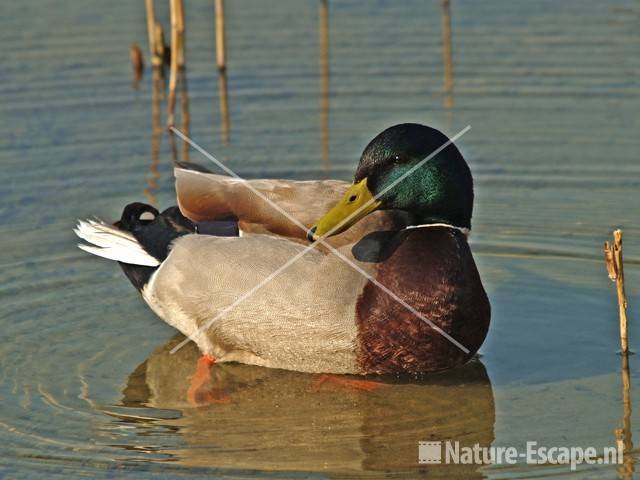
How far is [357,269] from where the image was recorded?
21.1ft

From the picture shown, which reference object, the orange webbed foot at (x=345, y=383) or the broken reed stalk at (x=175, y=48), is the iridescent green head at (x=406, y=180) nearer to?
the orange webbed foot at (x=345, y=383)

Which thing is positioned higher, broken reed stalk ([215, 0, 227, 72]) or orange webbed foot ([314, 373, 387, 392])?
broken reed stalk ([215, 0, 227, 72])

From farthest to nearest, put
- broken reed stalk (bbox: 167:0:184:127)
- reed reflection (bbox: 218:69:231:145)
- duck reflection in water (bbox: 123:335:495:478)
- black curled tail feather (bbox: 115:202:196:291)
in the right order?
broken reed stalk (bbox: 167:0:184:127) < reed reflection (bbox: 218:69:231:145) < black curled tail feather (bbox: 115:202:196:291) < duck reflection in water (bbox: 123:335:495:478)

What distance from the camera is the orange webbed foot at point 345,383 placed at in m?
6.62

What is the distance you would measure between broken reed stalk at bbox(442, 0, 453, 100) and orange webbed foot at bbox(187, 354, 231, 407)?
165 inches

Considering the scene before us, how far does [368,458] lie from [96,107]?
18.0 feet

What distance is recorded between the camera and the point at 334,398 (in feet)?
21.4

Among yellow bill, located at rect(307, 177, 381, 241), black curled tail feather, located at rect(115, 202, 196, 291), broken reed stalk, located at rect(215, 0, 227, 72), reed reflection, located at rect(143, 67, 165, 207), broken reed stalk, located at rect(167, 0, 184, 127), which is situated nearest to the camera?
yellow bill, located at rect(307, 177, 381, 241)

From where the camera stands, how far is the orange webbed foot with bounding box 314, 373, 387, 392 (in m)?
6.62

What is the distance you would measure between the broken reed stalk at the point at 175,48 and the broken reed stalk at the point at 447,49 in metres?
2.04

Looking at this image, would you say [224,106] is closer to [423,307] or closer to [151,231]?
[151,231]

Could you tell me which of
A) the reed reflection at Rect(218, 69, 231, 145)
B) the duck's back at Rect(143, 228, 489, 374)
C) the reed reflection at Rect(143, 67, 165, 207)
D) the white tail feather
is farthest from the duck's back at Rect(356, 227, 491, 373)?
the reed reflection at Rect(218, 69, 231, 145)

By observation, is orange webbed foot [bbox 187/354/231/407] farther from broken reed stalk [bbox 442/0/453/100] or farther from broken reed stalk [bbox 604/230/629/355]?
broken reed stalk [bbox 442/0/453/100]

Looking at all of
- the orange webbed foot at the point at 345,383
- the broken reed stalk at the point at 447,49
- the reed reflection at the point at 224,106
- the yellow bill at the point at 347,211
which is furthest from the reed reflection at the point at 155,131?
the yellow bill at the point at 347,211
